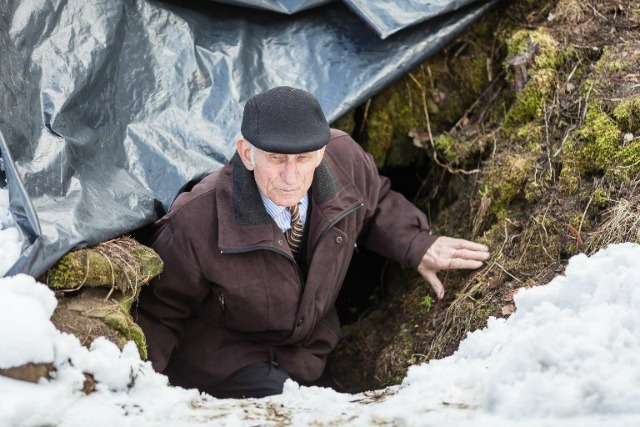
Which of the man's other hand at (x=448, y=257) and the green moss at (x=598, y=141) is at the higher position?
the green moss at (x=598, y=141)

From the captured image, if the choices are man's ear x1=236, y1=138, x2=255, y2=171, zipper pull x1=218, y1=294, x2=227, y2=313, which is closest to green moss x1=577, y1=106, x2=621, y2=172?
man's ear x1=236, y1=138, x2=255, y2=171

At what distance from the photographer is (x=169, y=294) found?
3.16 meters

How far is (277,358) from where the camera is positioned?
3451 millimetres

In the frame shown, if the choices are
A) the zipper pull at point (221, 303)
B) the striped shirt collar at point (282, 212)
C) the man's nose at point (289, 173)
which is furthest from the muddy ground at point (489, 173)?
the man's nose at point (289, 173)

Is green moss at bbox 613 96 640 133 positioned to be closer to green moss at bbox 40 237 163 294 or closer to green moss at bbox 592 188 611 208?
green moss at bbox 592 188 611 208

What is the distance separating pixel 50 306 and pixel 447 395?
50.0 inches

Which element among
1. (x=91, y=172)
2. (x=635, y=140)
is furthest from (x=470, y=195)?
(x=91, y=172)

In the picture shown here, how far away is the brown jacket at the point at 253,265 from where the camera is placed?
3023mm

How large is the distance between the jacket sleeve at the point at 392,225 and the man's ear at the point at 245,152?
652 millimetres

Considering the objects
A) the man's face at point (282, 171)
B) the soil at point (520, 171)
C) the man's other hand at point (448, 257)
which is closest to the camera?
the man's face at point (282, 171)

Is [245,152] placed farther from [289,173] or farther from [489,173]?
[489,173]

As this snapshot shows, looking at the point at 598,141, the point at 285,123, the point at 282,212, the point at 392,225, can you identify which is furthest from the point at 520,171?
the point at 285,123

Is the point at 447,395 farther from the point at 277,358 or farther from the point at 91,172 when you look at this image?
the point at 91,172

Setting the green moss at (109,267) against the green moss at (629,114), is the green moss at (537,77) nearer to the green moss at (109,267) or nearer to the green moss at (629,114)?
the green moss at (629,114)
